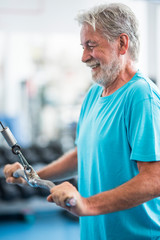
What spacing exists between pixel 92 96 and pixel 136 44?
1.15 ft

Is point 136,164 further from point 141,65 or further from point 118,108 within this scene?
point 141,65

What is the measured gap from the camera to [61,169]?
64.1 inches

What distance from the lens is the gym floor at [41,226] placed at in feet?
11.1

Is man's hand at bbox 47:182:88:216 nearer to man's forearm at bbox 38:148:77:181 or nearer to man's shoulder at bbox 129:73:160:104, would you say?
man's shoulder at bbox 129:73:160:104

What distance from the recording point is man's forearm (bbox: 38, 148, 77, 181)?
5.24 ft

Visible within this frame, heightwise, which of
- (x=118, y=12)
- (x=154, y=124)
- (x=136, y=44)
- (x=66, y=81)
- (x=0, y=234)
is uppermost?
(x=118, y=12)

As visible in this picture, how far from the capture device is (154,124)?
1138 mm

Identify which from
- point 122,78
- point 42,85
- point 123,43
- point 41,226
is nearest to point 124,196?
Result: point 122,78

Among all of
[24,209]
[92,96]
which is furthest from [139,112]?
[24,209]

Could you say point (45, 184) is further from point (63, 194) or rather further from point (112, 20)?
point (112, 20)

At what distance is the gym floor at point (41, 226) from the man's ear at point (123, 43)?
96.1 inches

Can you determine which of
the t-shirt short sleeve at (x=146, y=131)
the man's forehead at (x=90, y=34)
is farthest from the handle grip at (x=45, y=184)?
the man's forehead at (x=90, y=34)

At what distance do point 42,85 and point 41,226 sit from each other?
2028mm

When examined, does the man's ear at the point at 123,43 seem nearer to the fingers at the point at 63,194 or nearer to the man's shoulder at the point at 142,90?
the man's shoulder at the point at 142,90
